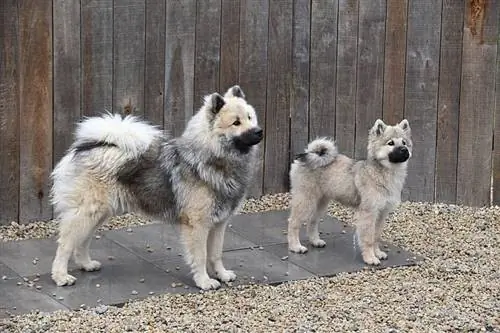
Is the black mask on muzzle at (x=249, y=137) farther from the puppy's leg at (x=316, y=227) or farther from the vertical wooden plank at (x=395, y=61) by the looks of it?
the vertical wooden plank at (x=395, y=61)

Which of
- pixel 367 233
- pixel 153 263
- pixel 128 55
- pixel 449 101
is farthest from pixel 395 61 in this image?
pixel 153 263

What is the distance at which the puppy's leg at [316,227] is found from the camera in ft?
25.5

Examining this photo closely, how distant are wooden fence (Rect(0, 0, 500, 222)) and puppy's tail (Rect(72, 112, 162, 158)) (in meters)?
1.17

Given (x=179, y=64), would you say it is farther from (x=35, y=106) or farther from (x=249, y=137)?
(x=249, y=137)

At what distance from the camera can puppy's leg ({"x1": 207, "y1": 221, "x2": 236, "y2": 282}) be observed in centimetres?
701

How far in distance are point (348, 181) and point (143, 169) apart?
4.97 feet

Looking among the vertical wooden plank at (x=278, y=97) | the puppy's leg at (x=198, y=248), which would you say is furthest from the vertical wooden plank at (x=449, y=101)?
the puppy's leg at (x=198, y=248)

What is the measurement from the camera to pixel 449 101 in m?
8.88

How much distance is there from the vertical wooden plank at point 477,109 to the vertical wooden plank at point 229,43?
6.19 ft

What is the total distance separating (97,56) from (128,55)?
0.25 m

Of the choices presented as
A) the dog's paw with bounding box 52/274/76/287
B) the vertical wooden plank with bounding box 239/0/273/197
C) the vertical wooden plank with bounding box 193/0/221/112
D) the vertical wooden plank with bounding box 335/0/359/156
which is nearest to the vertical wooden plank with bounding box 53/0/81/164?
the vertical wooden plank with bounding box 193/0/221/112

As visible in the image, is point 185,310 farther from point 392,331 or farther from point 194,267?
point 392,331

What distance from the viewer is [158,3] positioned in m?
8.25

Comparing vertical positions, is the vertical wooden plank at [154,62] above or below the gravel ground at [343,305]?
above
